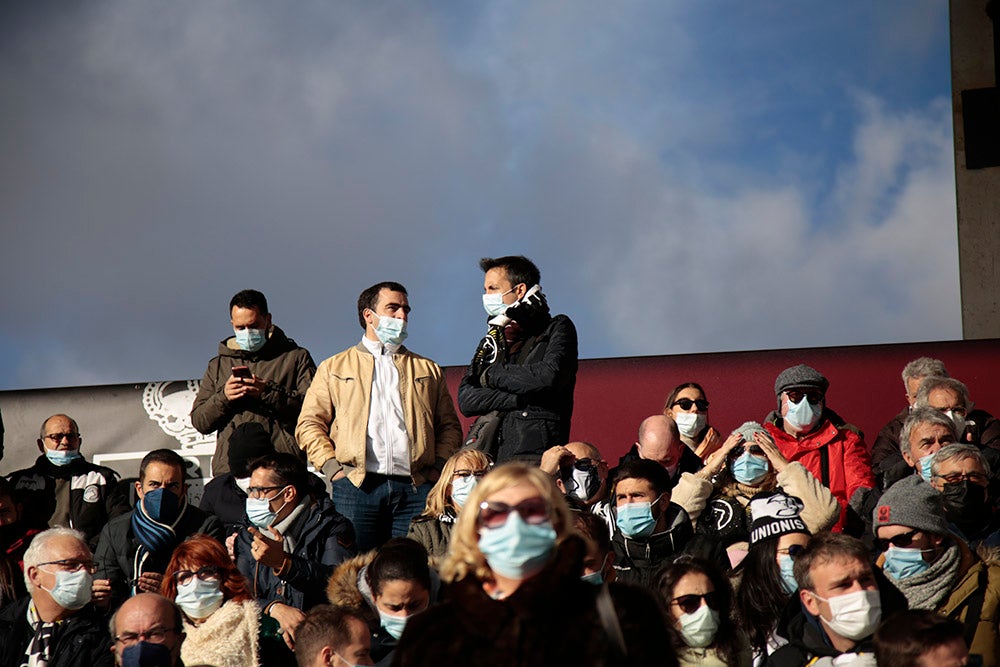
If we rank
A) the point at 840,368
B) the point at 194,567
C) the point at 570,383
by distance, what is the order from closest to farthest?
the point at 194,567 < the point at 570,383 < the point at 840,368

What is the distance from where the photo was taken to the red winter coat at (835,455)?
8398 mm

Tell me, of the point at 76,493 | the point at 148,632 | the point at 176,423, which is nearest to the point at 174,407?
the point at 176,423

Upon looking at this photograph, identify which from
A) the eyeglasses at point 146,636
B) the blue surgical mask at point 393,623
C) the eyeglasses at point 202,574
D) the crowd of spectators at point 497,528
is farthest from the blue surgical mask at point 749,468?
the eyeglasses at point 146,636

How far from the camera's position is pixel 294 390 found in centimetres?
933

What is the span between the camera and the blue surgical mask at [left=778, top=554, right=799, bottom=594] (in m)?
6.57

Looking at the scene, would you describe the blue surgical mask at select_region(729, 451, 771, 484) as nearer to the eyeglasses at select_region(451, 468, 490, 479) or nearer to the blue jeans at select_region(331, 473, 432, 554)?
the eyeglasses at select_region(451, 468, 490, 479)

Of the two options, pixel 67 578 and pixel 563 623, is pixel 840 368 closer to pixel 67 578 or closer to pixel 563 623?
pixel 67 578

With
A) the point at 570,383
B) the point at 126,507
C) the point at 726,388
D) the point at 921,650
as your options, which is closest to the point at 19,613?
the point at 126,507

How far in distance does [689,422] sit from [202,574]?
340cm

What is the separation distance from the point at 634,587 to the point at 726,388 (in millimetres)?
7225

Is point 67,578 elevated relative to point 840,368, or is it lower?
lower

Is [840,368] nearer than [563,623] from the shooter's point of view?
No

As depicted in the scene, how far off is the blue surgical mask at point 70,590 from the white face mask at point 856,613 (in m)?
3.59

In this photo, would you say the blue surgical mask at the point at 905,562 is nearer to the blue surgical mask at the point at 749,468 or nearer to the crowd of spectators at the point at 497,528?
the crowd of spectators at the point at 497,528
